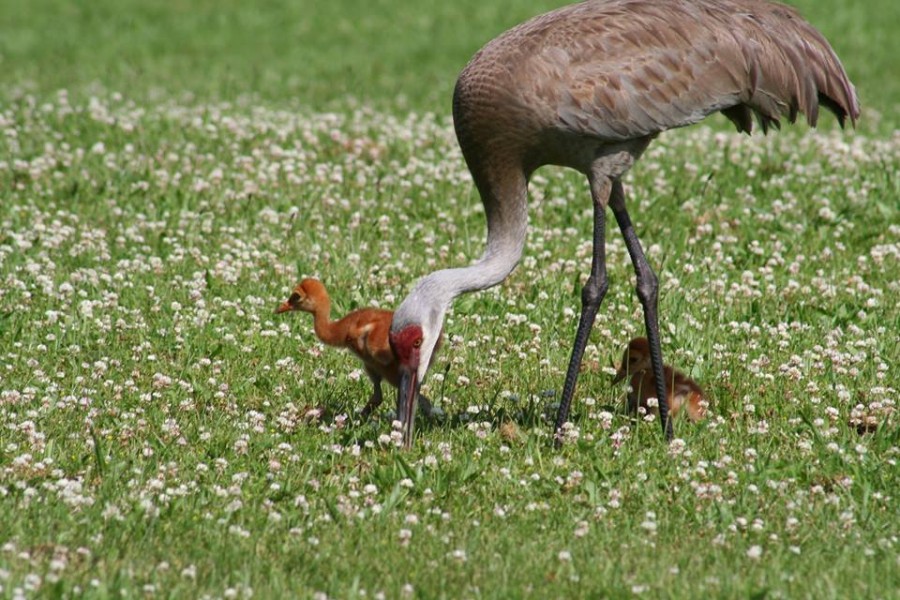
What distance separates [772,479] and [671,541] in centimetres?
93

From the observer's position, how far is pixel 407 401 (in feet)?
22.5

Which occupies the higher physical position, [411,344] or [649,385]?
[411,344]

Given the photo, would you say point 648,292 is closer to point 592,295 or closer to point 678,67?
point 592,295

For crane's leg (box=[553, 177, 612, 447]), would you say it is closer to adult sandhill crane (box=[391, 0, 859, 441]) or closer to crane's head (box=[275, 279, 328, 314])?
adult sandhill crane (box=[391, 0, 859, 441])

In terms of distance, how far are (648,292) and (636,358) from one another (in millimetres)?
468

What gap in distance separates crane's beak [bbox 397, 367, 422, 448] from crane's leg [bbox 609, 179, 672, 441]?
1322mm

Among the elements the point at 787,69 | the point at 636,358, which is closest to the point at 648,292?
the point at 636,358

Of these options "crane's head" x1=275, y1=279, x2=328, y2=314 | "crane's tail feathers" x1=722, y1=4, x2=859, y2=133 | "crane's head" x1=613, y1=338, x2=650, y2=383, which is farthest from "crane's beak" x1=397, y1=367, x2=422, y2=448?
"crane's tail feathers" x1=722, y1=4, x2=859, y2=133

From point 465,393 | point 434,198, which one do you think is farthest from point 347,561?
point 434,198

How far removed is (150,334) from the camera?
27.6ft

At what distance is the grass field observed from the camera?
18.0 ft

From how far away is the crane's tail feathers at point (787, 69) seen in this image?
767 centimetres

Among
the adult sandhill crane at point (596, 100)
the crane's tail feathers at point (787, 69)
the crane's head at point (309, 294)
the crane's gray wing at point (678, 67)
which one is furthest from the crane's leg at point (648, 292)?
the crane's head at point (309, 294)

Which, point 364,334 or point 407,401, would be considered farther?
point 364,334
